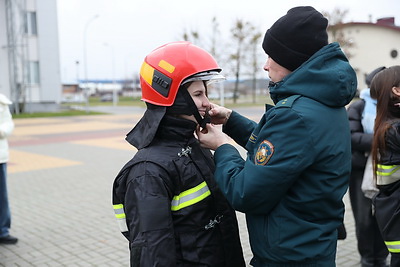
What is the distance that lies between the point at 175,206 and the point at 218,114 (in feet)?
1.94

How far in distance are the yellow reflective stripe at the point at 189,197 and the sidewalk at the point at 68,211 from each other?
2.75 m

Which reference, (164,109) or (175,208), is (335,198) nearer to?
(175,208)

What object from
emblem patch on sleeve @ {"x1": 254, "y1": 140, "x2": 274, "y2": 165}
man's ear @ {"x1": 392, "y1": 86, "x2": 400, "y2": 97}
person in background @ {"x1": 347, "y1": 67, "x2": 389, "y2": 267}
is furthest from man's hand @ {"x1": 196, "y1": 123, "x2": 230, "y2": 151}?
person in background @ {"x1": 347, "y1": 67, "x2": 389, "y2": 267}

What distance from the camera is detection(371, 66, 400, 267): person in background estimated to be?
2.89m

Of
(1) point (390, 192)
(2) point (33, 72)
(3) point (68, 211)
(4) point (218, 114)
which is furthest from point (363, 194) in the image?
(2) point (33, 72)

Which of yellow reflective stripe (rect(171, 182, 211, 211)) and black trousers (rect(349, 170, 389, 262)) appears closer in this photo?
yellow reflective stripe (rect(171, 182, 211, 211))

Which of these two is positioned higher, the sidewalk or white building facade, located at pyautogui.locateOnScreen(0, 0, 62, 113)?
white building facade, located at pyautogui.locateOnScreen(0, 0, 62, 113)

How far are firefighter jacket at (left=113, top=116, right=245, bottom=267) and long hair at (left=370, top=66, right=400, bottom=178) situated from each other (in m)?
1.51

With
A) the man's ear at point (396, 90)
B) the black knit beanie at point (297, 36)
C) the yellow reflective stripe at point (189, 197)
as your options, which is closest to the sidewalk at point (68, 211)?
the man's ear at point (396, 90)

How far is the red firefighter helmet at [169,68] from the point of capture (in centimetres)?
196

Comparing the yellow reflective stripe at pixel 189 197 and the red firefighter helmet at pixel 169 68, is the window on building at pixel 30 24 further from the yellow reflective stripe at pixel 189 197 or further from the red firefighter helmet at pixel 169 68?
the yellow reflective stripe at pixel 189 197

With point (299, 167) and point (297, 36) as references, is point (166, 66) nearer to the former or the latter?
point (297, 36)

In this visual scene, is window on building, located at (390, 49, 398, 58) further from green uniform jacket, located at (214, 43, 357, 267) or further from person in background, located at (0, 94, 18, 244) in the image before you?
green uniform jacket, located at (214, 43, 357, 267)

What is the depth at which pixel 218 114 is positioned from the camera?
2223 millimetres
